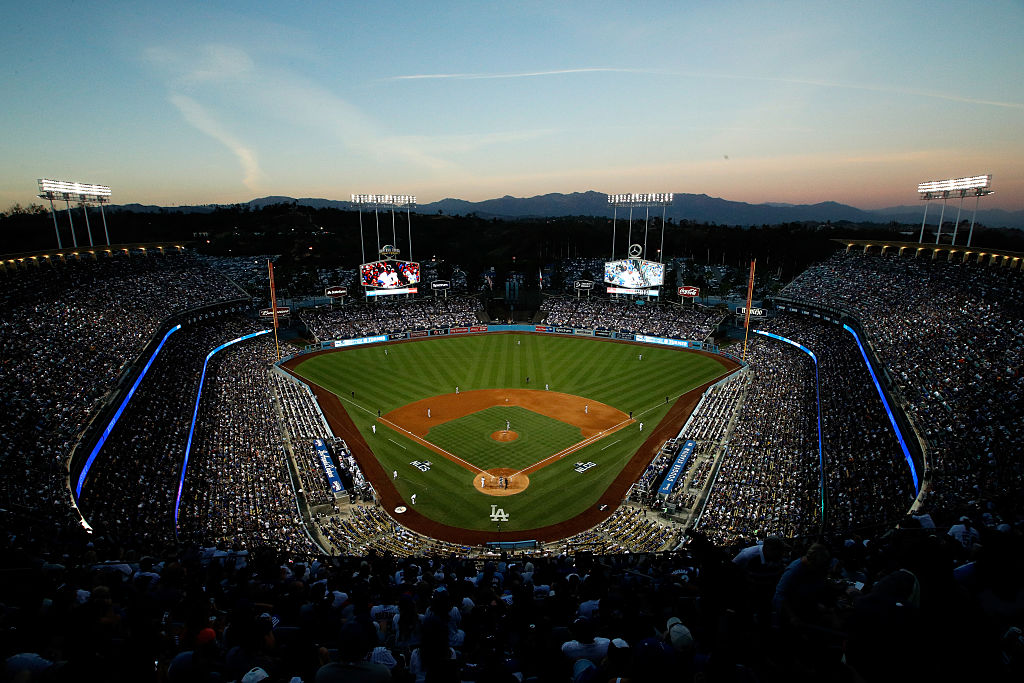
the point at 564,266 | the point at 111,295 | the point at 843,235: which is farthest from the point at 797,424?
the point at 843,235

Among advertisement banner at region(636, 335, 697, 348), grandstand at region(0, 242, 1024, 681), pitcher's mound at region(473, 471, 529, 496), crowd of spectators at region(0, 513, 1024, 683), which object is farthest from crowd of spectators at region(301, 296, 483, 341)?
crowd of spectators at region(0, 513, 1024, 683)

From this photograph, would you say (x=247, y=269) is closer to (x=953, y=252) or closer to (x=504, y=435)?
(x=504, y=435)

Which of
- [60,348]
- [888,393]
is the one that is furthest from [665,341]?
[60,348]

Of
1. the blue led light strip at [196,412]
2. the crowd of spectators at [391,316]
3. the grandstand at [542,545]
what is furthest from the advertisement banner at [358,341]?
the blue led light strip at [196,412]

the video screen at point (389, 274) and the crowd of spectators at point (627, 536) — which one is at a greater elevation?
the video screen at point (389, 274)

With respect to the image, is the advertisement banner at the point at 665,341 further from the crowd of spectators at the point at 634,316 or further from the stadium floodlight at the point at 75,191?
the stadium floodlight at the point at 75,191
